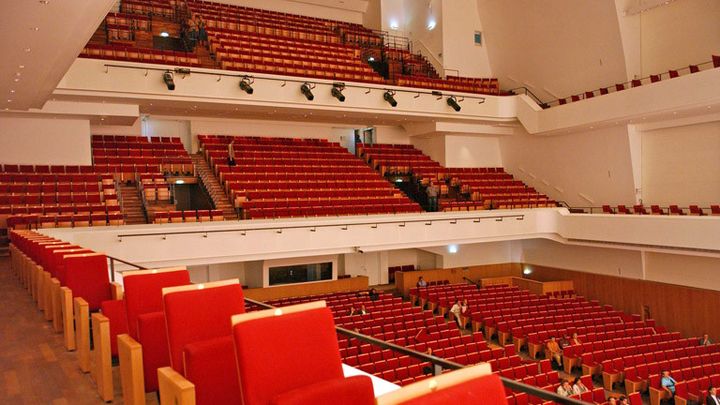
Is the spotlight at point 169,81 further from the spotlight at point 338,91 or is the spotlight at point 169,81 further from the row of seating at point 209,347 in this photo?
the row of seating at point 209,347

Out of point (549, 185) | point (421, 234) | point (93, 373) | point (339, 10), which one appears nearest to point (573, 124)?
point (549, 185)

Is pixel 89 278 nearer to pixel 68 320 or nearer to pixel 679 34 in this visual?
pixel 68 320

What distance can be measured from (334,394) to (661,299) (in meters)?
11.2

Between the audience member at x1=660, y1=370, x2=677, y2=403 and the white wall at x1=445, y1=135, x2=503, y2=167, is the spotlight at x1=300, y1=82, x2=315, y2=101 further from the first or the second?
the audience member at x1=660, y1=370, x2=677, y2=403

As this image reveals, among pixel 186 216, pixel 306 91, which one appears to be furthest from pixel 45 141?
pixel 306 91

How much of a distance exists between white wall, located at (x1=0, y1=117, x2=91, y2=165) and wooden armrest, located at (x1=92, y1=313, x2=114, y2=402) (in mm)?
9145

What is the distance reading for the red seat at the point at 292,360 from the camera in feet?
4.81

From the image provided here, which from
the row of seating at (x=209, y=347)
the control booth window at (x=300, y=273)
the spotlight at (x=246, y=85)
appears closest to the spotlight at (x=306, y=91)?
the spotlight at (x=246, y=85)

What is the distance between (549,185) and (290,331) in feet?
44.0

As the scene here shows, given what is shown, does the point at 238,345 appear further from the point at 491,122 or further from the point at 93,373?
the point at 491,122

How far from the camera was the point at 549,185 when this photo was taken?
14.0 m

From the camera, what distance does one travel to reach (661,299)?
10758 millimetres

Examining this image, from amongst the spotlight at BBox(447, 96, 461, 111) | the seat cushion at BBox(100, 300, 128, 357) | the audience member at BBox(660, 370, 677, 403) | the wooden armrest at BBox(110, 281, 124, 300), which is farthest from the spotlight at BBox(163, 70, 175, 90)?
the audience member at BBox(660, 370, 677, 403)

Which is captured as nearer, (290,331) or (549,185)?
(290,331)
